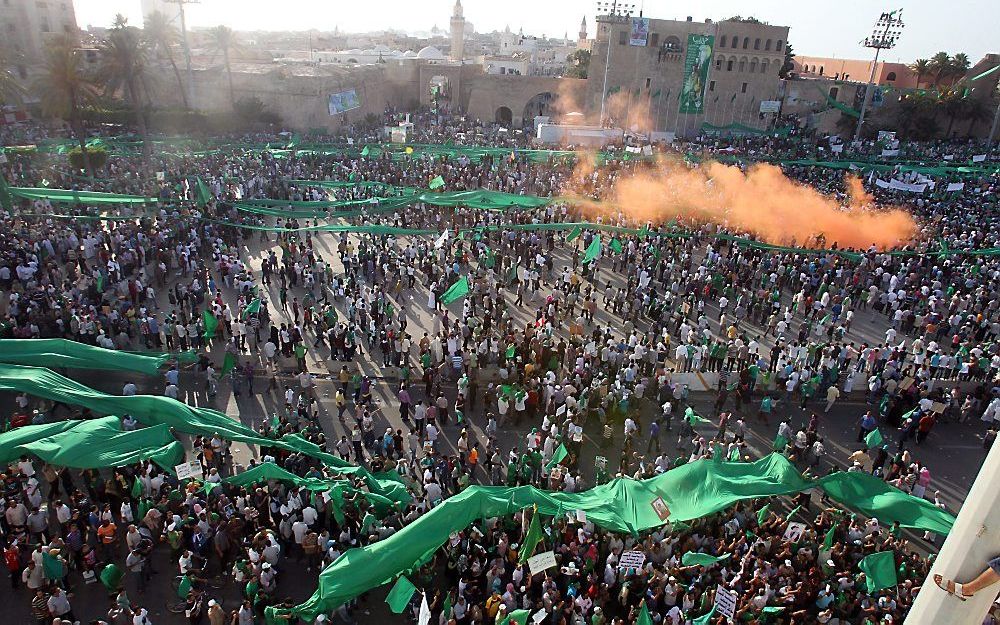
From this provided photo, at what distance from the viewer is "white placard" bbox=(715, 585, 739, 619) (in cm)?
780

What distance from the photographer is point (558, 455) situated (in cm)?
1067

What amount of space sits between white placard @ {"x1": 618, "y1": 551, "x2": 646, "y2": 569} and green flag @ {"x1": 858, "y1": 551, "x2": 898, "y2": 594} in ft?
9.52

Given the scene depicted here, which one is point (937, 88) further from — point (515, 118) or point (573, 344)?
point (573, 344)

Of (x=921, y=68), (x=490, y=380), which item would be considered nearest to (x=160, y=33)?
(x=490, y=380)

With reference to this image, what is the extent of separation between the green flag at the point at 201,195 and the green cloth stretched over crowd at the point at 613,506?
16.9 meters

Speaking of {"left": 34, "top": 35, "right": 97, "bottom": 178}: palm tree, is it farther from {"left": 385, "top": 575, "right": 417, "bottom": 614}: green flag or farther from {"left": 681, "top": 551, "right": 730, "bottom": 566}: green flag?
{"left": 681, "top": 551, "right": 730, "bottom": 566}: green flag

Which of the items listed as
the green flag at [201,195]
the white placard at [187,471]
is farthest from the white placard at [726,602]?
the green flag at [201,195]

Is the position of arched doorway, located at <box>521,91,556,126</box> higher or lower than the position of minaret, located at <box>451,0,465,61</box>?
lower

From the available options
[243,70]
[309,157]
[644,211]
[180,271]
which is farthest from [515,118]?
[180,271]

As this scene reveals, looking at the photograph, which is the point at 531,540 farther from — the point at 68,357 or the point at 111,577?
the point at 68,357

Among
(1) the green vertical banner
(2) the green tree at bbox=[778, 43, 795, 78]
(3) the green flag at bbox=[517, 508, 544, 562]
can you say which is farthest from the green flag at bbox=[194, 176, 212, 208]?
(2) the green tree at bbox=[778, 43, 795, 78]

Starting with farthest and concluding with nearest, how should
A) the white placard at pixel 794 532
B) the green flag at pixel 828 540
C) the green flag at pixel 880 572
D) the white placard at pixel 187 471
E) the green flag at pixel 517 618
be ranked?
1. the white placard at pixel 187 471
2. the white placard at pixel 794 532
3. the green flag at pixel 828 540
4. the green flag at pixel 880 572
5. the green flag at pixel 517 618

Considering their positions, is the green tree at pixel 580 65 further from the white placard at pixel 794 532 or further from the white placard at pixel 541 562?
the white placard at pixel 541 562

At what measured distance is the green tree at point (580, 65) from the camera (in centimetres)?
5839
